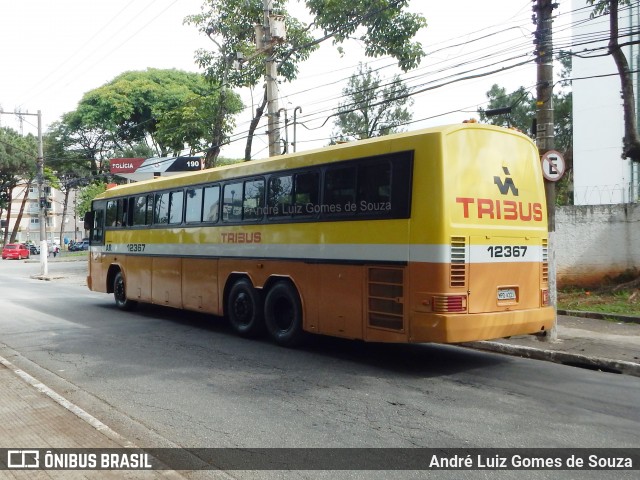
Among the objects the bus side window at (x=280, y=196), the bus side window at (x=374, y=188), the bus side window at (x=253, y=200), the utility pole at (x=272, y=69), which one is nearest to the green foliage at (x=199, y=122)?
the utility pole at (x=272, y=69)

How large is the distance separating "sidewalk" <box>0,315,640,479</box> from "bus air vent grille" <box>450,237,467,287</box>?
2549mm

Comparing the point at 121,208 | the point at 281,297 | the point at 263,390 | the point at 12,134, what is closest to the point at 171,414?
the point at 263,390

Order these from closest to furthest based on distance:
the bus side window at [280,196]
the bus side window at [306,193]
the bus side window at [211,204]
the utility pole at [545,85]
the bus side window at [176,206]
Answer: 1. the bus side window at [306,193]
2. the bus side window at [280,196]
3. the utility pole at [545,85]
4. the bus side window at [211,204]
5. the bus side window at [176,206]

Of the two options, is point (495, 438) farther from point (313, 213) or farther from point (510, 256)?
point (313, 213)

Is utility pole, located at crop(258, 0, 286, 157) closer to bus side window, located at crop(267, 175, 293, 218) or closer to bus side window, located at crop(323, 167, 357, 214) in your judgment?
bus side window, located at crop(267, 175, 293, 218)

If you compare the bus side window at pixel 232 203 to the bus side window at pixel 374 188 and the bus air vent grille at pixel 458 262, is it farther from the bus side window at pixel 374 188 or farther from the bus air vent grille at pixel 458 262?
the bus air vent grille at pixel 458 262

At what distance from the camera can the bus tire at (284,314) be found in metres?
9.41

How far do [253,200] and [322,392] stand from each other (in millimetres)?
4399

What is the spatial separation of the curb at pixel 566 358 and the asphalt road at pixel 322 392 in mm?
269

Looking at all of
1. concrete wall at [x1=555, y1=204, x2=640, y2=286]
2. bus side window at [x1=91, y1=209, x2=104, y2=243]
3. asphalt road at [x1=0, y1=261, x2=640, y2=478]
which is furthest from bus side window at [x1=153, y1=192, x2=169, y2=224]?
concrete wall at [x1=555, y1=204, x2=640, y2=286]

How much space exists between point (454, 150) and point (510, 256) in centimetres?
167

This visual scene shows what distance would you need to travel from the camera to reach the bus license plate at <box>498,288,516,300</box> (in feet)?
25.7

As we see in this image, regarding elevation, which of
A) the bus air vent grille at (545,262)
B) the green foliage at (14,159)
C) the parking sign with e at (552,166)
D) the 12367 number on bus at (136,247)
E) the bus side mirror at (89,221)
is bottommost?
the bus air vent grille at (545,262)

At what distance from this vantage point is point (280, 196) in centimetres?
971
